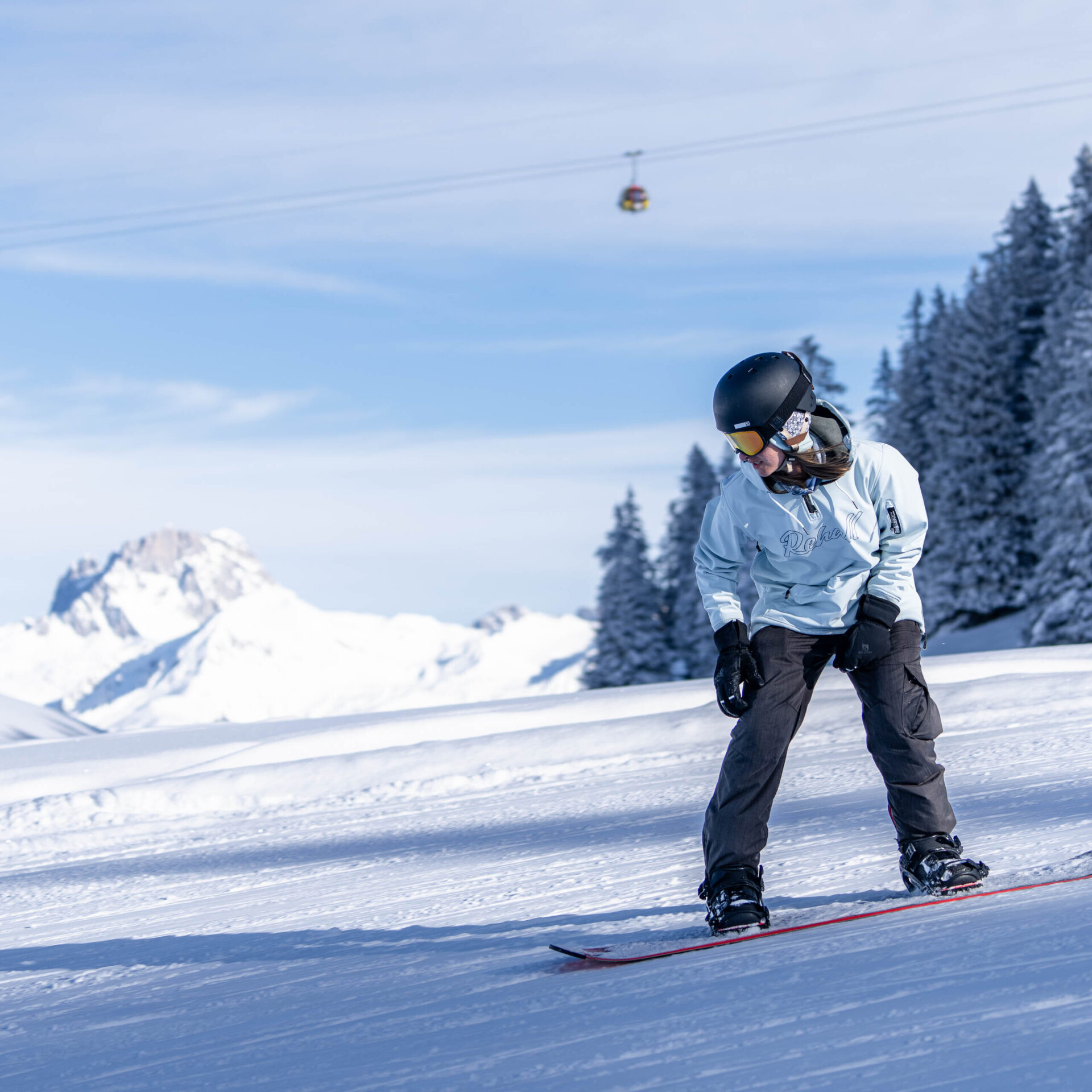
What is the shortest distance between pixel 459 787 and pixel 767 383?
197 inches

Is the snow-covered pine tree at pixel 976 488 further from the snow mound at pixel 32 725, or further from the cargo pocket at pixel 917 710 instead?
the cargo pocket at pixel 917 710

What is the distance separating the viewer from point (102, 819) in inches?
301

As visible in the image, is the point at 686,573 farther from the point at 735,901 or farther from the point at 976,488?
the point at 735,901

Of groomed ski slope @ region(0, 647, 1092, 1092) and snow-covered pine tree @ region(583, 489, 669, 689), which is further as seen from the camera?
snow-covered pine tree @ region(583, 489, 669, 689)

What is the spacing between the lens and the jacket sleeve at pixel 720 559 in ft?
11.8

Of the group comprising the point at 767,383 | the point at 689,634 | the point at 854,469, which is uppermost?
the point at 767,383

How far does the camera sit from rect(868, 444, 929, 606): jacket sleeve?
3.51m

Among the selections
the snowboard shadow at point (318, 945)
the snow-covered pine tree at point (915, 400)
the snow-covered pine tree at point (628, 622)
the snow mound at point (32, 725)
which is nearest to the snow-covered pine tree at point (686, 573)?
the snow-covered pine tree at point (628, 622)

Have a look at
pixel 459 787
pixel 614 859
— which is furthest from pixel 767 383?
pixel 459 787

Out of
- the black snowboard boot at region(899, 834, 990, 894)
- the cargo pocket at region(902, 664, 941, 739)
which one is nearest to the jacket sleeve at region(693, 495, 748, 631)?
the cargo pocket at region(902, 664, 941, 739)

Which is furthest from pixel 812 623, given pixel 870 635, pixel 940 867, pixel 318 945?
pixel 318 945

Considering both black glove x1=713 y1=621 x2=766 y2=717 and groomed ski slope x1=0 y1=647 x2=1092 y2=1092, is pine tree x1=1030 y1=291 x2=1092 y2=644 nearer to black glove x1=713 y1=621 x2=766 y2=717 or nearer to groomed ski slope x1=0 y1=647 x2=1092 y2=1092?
groomed ski slope x1=0 y1=647 x2=1092 y2=1092

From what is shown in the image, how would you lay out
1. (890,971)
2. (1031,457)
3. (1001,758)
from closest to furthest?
(890,971)
(1001,758)
(1031,457)

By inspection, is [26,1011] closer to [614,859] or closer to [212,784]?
[614,859]
